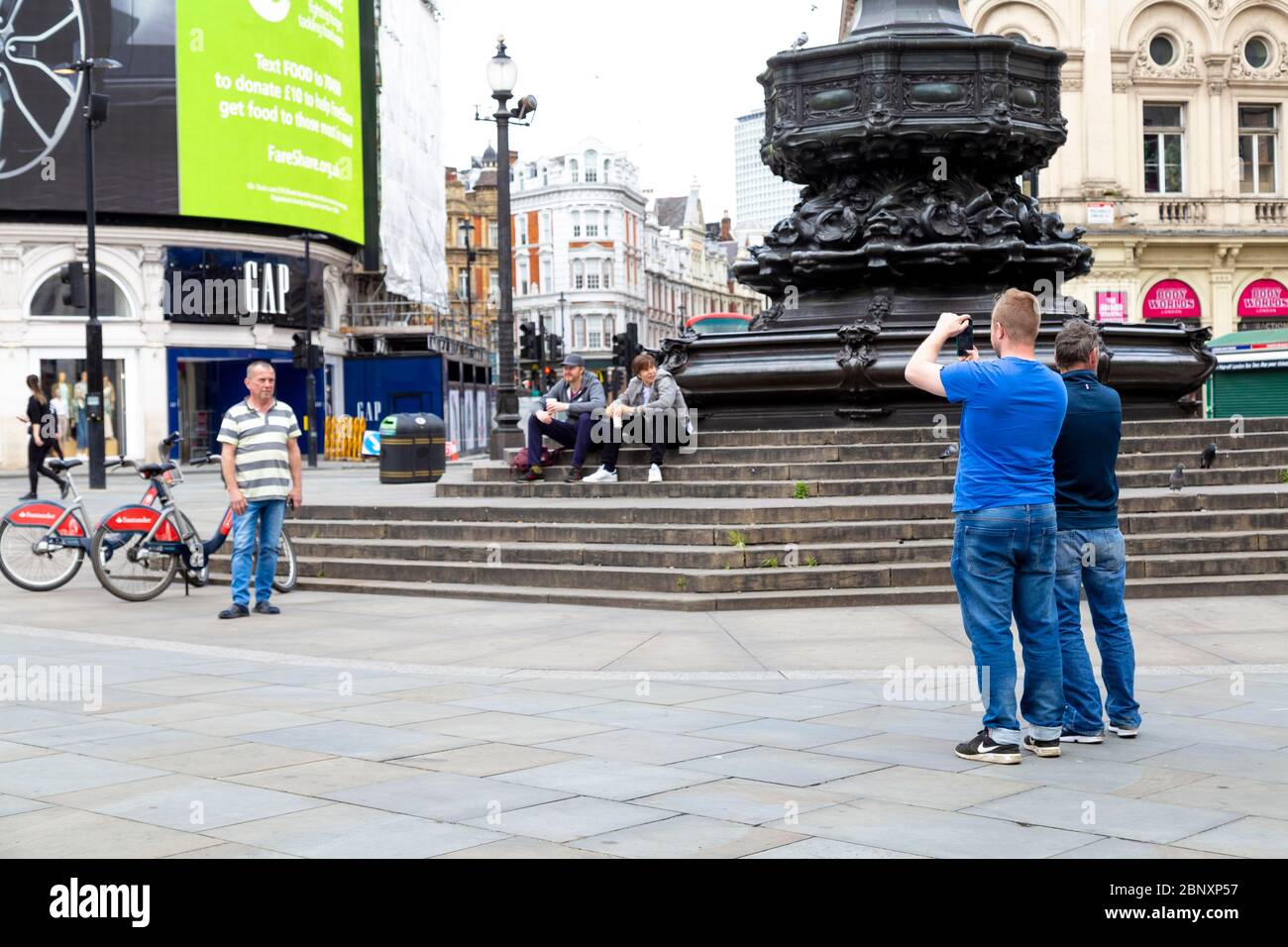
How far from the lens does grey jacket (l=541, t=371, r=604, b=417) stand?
577 inches

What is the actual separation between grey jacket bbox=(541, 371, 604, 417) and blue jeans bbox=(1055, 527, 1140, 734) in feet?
26.5

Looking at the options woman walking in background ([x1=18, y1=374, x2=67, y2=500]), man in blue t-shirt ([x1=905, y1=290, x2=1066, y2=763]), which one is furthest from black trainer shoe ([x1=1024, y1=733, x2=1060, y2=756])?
woman walking in background ([x1=18, y1=374, x2=67, y2=500])

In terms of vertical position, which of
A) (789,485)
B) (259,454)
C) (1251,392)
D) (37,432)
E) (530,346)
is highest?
(530,346)

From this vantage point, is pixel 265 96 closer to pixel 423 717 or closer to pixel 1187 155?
pixel 1187 155

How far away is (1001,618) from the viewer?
21.1ft

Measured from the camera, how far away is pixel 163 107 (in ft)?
140

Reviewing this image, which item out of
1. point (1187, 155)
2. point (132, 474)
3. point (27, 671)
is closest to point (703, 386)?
point (27, 671)

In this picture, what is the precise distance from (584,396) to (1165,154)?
35707mm

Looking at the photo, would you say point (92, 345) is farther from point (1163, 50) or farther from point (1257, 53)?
point (1257, 53)

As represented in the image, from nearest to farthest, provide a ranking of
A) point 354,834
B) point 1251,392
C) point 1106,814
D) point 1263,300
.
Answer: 1. point 354,834
2. point 1106,814
3. point 1251,392
4. point 1263,300

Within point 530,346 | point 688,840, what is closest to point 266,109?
point 530,346

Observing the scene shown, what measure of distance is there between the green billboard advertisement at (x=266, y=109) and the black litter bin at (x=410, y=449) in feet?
77.1

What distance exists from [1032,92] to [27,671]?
1223 cm
